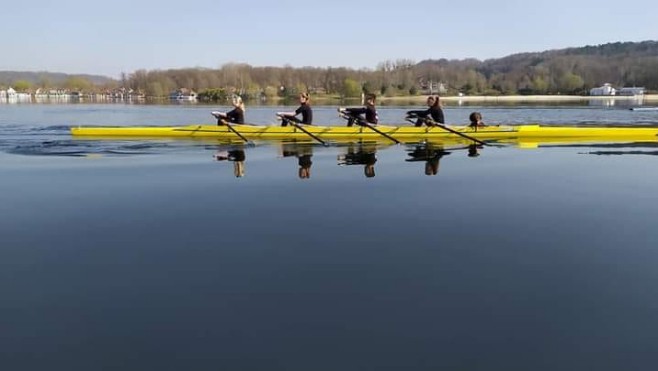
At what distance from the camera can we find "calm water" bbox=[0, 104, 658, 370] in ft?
16.5

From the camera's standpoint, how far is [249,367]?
15.6ft

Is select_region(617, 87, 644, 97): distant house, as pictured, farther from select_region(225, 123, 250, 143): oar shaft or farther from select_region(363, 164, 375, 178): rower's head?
select_region(363, 164, 375, 178): rower's head

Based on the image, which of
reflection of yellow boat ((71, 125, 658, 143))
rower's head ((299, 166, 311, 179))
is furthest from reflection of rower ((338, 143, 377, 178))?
rower's head ((299, 166, 311, 179))

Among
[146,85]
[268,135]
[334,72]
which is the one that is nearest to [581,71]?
[334,72]

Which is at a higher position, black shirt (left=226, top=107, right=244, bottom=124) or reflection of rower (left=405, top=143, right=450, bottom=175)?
black shirt (left=226, top=107, right=244, bottom=124)

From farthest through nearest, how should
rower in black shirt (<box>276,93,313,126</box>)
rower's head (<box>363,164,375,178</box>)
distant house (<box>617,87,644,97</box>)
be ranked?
distant house (<box>617,87,644,97</box>) → rower in black shirt (<box>276,93,313,126</box>) → rower's head (<box>363,164,375,178</box>)

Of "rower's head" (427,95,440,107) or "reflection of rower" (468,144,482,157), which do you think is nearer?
"reflection of rower" (468,144,482,157)

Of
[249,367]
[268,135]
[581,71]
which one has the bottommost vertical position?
[249,367]

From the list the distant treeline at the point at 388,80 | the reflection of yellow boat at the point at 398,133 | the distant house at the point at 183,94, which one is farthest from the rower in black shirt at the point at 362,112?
the distant house at the point at 183,94

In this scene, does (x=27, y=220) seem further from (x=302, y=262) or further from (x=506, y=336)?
(x=506, y=336)

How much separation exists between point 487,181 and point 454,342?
873cm

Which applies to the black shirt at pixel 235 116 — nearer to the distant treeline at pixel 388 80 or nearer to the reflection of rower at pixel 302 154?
the reflection of rower at pixel 302 154

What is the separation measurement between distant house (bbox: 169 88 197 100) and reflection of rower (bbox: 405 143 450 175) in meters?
131

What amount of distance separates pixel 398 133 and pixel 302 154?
12.9 feet
